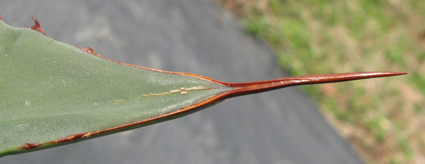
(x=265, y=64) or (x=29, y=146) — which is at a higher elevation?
(x=265, y=64)

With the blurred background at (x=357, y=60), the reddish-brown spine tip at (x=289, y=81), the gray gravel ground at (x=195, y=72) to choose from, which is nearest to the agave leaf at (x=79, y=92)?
the reddish-brown spine tip at (x=289, y=81)

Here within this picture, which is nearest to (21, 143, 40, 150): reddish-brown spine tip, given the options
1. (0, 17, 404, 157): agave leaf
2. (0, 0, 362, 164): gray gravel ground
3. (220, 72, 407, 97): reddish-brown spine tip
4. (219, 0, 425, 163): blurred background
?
(0, 17, 404, 157): agave leaf

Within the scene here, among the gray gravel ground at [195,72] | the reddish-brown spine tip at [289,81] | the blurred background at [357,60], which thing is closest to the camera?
the reddish-brown spine tip at [289,81]

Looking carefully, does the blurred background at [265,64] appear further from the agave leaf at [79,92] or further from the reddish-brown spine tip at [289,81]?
the reddish-brown spine tip at [289,81]

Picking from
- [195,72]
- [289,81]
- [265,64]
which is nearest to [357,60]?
[265,64]

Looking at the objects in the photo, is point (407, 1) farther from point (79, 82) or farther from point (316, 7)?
point (79, 82)

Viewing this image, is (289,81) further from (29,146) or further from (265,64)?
(265,64)

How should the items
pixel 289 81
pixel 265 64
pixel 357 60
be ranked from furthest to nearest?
pixel 357 60 < pixel 265 64 < pixel 289 81
